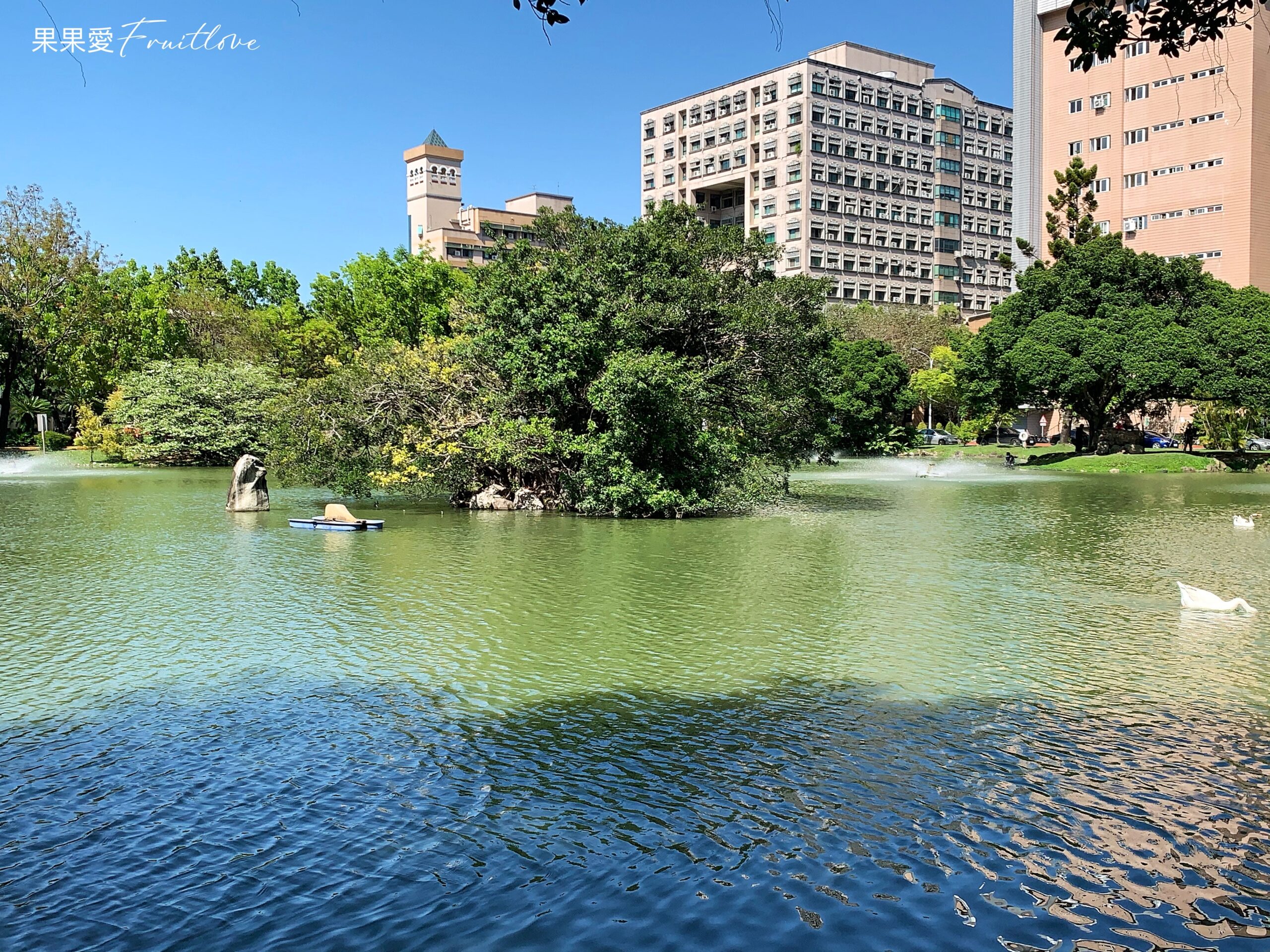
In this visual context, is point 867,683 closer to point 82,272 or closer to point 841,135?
point 82,272

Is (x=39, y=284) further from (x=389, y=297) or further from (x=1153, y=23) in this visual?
(x=1153, y=23)

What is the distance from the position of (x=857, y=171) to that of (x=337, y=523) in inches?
3228

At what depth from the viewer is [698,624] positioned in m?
14.2

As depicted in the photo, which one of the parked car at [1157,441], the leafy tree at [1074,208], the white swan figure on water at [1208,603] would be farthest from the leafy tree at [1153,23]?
the leafy tree at [1074,208]

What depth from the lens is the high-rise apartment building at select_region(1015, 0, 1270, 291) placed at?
6919 cm

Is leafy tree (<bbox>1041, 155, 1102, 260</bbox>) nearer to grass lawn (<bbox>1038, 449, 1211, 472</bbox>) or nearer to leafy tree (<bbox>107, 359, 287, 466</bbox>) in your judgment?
grass lawn (<bbox>1038, 449, 1211, 472</bbox>)

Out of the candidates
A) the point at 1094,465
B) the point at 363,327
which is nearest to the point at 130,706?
the point at 1094,465

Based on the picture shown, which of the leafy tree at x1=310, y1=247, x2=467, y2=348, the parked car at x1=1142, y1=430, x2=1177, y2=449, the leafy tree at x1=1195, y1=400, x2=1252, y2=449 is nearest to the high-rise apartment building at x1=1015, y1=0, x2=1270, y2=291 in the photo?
the parked car at x1=1142, y1=430, x2=1177, y2=449

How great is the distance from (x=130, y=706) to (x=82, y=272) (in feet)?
192

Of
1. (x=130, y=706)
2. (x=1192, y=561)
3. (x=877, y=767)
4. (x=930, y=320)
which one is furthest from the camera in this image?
(x=930, y=320)

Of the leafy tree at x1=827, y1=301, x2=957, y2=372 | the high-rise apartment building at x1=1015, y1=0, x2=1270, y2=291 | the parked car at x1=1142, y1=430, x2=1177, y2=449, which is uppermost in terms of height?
the high-rise apartment building at x1=1015, y1=0, x2=1270, y2=291

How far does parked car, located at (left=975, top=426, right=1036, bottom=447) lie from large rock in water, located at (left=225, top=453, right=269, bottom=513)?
5493cm

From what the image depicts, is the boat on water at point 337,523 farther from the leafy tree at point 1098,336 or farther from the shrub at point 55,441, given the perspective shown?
the shrub at point 55,441

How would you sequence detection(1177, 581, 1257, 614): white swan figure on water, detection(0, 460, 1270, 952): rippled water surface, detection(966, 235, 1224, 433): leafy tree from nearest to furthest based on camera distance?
1. detection(0, 460, 1270, 952): rippled water surface
2. detection(1177, 581, 1257, 614): white swan figure on water
3. detection(966, 235, 1224, 433): leafy tree
